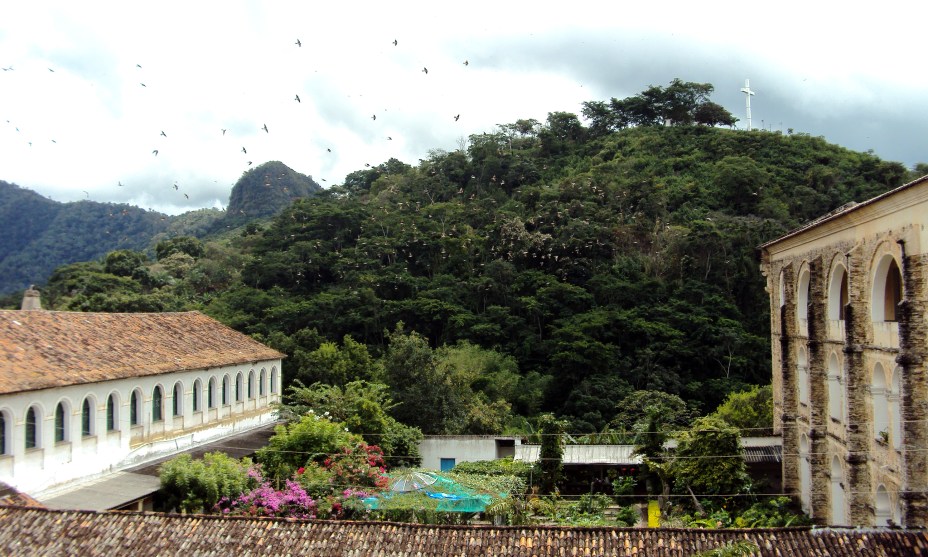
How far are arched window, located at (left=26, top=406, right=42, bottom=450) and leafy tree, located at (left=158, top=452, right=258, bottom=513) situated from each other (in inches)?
117

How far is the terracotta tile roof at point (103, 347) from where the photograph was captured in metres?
19.1

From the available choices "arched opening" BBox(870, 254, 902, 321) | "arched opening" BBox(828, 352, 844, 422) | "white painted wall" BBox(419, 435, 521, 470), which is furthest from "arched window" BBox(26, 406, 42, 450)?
"arched opening" BBox(828, 352, 844, 422)

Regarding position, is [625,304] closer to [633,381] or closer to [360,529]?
[633,381]

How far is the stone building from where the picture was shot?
14.4m

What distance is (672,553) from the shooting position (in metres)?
12.3

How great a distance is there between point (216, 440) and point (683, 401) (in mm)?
21381

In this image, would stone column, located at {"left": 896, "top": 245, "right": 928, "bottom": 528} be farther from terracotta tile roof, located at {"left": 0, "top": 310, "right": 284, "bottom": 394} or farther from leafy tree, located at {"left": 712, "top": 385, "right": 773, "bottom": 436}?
terracotta tile roof, located at {"left": 0, "top": 310, "right": 284, "bottom": 394}

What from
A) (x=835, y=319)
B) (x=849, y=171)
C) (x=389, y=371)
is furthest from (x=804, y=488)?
(x=849, y=171)

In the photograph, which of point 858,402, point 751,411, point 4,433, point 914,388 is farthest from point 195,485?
point 751,411

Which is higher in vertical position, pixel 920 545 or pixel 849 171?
pixel 849 171

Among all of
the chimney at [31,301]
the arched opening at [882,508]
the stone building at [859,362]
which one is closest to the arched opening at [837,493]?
the stone building at [859,362]

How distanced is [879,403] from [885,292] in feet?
7.58

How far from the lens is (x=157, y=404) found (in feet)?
78.4

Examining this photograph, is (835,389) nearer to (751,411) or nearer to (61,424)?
(751,411)
